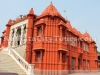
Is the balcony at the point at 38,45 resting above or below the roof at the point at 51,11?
below

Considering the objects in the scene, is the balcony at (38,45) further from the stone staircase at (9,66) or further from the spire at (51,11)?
the spire at (51,11)

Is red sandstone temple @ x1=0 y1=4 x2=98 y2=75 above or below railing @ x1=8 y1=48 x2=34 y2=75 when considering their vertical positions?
above

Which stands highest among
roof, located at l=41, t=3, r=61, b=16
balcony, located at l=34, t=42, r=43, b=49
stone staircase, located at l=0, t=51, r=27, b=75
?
roof, located at l=41, t=3, r=61, b=16

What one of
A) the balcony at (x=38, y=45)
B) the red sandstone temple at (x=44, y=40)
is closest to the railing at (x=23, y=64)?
the red sandstone temple at (x=44, y=40)

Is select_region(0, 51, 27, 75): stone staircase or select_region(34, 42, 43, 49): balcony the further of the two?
select_region(34, 42, 43, 49): balcony

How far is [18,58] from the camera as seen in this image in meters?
15.1

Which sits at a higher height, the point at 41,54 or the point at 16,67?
the point at 41,54

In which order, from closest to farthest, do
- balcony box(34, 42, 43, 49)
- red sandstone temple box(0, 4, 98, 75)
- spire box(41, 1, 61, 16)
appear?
red sandstone temple box(0, 4, 98, 75), balcony box(34, 42, 43, 49), spire box(41, 1, 61, 16)

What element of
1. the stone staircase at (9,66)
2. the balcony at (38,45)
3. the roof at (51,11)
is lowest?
the stone staircase at (9,66)

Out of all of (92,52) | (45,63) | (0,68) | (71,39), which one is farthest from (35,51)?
(92,52)

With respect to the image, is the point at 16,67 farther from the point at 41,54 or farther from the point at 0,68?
the point at 41,54

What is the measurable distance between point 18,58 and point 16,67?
185 centimetres

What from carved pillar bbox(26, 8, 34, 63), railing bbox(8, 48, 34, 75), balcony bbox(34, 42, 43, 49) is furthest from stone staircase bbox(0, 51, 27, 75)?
balcony bbox(34, 42, 43, 49)

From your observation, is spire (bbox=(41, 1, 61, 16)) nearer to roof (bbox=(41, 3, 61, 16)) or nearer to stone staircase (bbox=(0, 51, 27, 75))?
roof (bbox=(41, 3, 61, 16))
